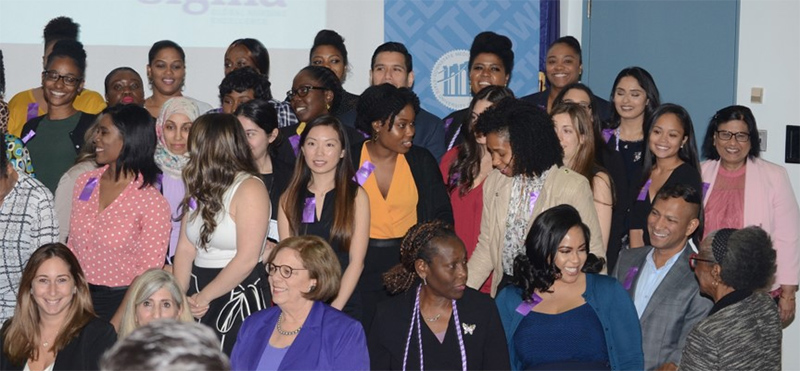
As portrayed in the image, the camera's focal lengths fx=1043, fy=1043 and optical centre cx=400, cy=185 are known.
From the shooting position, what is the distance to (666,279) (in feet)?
14.9

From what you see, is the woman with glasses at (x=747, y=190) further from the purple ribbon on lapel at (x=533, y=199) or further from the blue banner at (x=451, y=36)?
the blue banner at (x=451, y=36)

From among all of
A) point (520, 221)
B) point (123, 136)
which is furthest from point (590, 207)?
point (123, 136)

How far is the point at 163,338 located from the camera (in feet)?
5.82

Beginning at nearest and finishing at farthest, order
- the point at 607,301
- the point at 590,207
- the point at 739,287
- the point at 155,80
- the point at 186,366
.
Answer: the point at 186,366 → the point at 739,287 → the point at 607,301 → the point at 590,207 → the point at 155,80

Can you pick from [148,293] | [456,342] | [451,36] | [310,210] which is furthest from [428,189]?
[451,36]

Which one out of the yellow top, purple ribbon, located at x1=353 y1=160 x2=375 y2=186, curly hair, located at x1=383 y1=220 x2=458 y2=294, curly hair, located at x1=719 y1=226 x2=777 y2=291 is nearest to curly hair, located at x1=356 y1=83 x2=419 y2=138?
purple ribbon, located at x1=353 y1=160 x2=375 y2=186

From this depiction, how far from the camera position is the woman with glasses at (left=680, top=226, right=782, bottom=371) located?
3.63m

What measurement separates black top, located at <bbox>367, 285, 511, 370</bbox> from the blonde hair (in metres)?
0.80

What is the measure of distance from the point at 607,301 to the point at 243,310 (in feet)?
4.95

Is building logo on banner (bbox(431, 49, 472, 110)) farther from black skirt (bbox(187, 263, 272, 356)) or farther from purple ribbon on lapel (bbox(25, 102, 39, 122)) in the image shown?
black skirt (bbox(187, 263, 272, 356))

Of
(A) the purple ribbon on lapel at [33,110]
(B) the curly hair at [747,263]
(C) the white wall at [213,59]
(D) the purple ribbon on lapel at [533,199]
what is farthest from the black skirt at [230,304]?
(C) the white wall at [213,59]

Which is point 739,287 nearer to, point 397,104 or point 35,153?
point 397,104

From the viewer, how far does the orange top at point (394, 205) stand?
5.00 metres

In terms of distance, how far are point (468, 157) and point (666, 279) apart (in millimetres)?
1262
